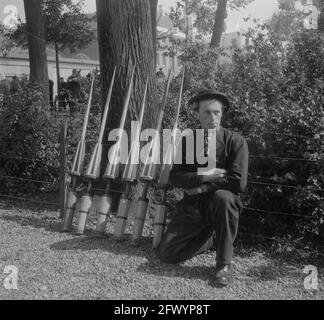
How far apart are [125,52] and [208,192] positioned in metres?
2.22

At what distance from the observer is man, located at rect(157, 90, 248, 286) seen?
4.38 meters

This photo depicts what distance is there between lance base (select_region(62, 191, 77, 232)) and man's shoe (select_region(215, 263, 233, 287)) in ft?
6.41

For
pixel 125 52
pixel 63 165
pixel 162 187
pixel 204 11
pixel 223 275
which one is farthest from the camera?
pixel 204 11

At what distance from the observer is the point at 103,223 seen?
5.32 meters

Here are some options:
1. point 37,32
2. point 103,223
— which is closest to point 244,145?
point 103,223

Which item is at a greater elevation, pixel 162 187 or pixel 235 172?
pixel 235 172

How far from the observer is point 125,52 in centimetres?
593

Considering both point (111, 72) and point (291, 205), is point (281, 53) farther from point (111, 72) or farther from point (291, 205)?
point (291, 205)

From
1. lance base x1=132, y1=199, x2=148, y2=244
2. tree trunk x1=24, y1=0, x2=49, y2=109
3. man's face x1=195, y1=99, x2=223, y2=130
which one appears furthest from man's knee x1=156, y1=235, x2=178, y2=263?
tree trunk x1=24, y1=0, x2=49, y2=109

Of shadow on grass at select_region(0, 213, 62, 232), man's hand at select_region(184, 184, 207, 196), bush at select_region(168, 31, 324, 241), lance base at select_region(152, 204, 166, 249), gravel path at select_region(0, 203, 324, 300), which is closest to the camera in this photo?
gravel path at select_region(0, 203, 324, 300)

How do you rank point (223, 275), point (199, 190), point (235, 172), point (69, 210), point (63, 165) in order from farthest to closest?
point (63, 165) → point (69, 210) → point (199, 190) → point (235, 172) → point (223, 275)

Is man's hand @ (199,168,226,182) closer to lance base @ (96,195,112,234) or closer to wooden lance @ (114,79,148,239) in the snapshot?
wooden lance @ (114,79,148,239)

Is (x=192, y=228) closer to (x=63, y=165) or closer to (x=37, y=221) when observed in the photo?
(x=63, y=165)

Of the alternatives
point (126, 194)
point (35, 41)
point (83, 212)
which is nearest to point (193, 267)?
point (126, 194)
